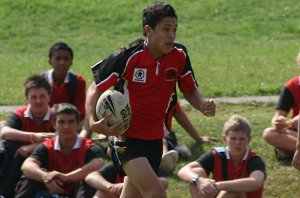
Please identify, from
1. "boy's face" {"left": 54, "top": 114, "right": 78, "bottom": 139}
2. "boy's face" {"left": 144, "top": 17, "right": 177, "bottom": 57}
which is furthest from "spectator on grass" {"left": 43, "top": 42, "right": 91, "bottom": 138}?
"boy's face" {"left": 144, "top": 17, "right": 177, "bottom": 57}

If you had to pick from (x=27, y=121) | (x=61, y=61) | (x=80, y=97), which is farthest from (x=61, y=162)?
(x=61, y=61)

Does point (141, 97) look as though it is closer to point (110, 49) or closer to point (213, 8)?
point (110, 49)

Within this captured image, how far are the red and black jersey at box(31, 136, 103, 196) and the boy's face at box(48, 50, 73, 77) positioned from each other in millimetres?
2137

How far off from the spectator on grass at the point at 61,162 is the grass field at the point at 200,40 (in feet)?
6.40

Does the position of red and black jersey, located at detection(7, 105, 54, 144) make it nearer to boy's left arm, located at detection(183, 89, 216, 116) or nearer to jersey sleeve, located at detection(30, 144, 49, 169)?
jersey sleeve, located at detection(30, 144, 49, 169)

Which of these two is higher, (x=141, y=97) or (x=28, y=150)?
(x=141, y=97)

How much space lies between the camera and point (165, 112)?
26.5 ft

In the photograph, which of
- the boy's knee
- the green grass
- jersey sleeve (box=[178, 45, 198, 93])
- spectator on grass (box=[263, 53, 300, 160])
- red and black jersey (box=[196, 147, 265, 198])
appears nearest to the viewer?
jersey sleeve (box=[178, 45, 198, 93])

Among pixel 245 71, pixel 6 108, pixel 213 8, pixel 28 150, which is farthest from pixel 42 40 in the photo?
pixel 28 150

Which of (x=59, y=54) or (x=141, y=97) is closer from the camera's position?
(x=141, y=97)

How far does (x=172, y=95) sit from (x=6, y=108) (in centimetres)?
675

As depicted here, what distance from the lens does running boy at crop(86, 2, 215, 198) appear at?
25.4 ft

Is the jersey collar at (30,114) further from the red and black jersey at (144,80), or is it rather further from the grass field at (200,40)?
the red and black jersey at (144,80)

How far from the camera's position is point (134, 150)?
7.86 m
